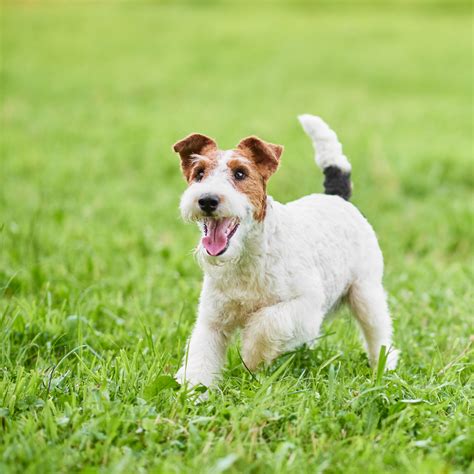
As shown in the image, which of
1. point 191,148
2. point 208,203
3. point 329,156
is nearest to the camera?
point 208,203

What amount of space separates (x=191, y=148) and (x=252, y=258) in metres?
0.68

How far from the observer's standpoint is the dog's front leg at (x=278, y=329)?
417cm

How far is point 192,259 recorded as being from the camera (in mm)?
7379

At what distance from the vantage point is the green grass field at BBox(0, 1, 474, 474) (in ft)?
11.3

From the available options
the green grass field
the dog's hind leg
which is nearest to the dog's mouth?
the green grass field

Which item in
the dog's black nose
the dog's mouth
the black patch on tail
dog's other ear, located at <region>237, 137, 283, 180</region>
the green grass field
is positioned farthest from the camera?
the black patch on tail

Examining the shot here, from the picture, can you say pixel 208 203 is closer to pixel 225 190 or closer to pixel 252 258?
pixel 225 190

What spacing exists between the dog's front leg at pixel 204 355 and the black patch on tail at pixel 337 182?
154cm

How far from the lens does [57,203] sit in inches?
372

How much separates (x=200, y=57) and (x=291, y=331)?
64.1 feet

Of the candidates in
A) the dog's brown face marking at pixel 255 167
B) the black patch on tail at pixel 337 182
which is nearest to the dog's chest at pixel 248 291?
the dog's brown face marking at pixel 255 167

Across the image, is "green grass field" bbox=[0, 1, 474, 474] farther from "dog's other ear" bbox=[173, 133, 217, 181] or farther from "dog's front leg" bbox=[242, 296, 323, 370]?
"dog's other ear" bbox=[173, 133, 217, 181]

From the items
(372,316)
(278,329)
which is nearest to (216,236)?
(278,329)

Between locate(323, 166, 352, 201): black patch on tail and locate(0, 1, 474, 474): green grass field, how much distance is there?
3.08 ft
